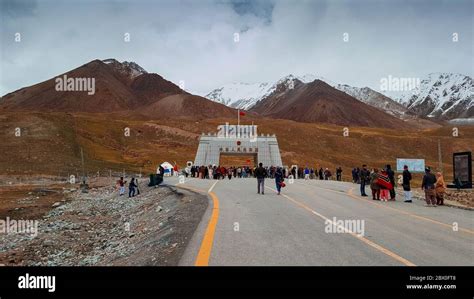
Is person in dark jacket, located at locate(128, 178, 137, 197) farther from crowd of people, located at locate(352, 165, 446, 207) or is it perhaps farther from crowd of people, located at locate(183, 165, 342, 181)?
crowd of people, located at locate(352, 165, 446, 207)

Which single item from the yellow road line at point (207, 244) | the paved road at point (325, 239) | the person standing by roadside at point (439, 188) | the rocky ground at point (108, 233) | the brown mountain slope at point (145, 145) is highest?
the brown mountain slope at point (145, 145)

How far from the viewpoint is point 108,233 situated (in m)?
21.7

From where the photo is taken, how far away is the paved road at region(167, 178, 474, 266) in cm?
874

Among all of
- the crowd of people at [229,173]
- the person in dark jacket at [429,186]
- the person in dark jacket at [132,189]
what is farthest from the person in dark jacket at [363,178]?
the crowd of people at [229,173]

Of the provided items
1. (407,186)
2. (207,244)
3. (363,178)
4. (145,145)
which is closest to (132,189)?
(363,178)

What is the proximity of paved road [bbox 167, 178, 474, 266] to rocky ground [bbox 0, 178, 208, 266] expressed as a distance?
31.7 inches

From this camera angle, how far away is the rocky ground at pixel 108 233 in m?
12.4

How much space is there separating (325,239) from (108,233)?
44.1 feet

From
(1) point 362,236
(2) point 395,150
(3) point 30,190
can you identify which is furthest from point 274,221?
(2) point 395,150

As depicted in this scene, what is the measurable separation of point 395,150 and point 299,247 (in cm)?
14746

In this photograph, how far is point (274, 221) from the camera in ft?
47.3

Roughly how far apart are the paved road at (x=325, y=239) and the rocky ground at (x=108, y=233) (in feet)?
2.64

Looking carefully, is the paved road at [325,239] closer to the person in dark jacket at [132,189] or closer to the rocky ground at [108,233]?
the rocky ground at [108,233]

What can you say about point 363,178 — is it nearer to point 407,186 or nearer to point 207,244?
point 407,186
